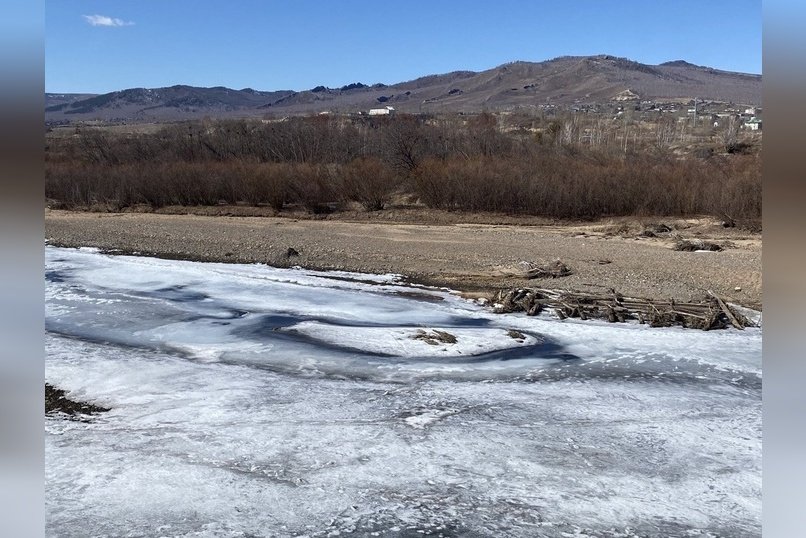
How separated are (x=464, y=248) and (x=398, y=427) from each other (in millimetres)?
13194

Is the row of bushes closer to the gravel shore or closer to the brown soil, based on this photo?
the gravel shore

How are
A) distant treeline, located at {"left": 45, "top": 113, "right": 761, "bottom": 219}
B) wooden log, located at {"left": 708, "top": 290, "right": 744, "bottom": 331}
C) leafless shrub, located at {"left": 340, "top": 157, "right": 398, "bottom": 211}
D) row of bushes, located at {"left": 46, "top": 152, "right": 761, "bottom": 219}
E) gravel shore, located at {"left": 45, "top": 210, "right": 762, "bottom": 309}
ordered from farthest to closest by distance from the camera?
leafless shrub, located at {"left": 340, "top": 157, "right": 398, "bottom": 211}
distant treeline, located at {"left": 45, "top": 113, "right": 761, "bottom": 219}
row of bushes, located at {"left": 46, "top": 152, "right": 761, "bottom": 219}
gravel shore, located at {"left": 45, "top": 210, "right": 762, "bottom": 309}
wooden log, located at {"left": 708, "top": 290, "right": 744, "bottom": 331}

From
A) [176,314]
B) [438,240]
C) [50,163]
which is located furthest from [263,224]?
[50,163]

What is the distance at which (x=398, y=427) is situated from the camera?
6992mm

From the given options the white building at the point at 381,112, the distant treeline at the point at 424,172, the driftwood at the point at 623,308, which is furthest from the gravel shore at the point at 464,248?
the white building at the point at 381,112

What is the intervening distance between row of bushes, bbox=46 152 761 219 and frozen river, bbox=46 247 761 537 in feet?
49.9

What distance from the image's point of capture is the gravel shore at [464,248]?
1516cm

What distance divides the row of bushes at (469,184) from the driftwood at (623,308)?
505 inches

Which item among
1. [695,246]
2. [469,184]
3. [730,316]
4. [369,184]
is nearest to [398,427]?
[730,316]

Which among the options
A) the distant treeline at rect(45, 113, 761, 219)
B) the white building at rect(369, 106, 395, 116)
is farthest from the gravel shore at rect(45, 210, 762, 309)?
the white building at rect(369, 106, 395, 116)

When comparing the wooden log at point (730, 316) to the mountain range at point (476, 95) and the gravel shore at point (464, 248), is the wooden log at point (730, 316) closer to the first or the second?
the gravel shore at point (464, 248)

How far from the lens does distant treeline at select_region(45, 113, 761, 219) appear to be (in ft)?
85.1

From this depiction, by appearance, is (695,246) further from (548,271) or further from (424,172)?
(424,172)

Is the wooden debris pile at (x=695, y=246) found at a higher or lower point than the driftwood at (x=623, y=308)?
higher
